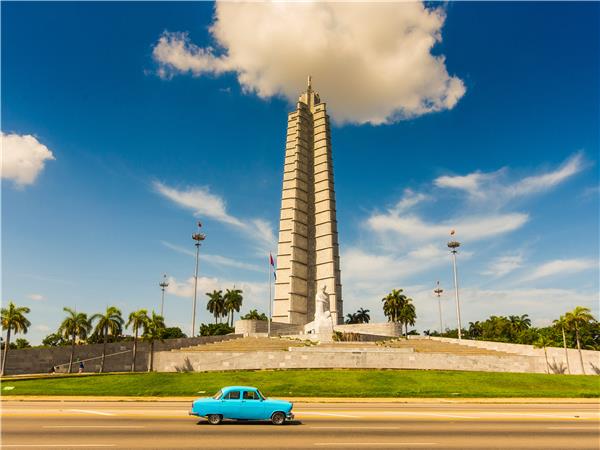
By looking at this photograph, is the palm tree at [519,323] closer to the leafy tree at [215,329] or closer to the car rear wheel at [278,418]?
the leafy tree at [215,329]

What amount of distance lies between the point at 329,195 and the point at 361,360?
136 feet

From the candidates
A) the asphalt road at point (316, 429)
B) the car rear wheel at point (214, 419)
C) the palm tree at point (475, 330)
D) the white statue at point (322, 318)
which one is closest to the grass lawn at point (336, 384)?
the asphalt road at point (316, 429)

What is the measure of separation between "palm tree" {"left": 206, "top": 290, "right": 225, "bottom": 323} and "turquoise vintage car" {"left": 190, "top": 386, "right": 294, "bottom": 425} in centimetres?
8291

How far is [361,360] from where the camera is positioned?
4000cm

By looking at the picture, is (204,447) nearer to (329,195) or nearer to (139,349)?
(139,349)

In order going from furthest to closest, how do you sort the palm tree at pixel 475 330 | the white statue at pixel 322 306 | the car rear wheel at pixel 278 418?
the palm tree at pixel 475 330 < the white statue at pixel 322 306 < the car rear wheel at pixel 278 418

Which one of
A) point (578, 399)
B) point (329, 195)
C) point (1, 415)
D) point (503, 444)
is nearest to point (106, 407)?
point (1, 415)

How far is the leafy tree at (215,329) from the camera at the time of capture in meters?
86.1

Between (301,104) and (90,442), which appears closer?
(90,442)

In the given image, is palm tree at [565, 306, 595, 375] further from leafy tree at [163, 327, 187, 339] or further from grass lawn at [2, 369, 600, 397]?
leafy tree at [163, 327, 187, 339]

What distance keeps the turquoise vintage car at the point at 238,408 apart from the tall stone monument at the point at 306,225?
52384mm

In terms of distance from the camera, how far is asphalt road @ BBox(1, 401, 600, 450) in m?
12.4

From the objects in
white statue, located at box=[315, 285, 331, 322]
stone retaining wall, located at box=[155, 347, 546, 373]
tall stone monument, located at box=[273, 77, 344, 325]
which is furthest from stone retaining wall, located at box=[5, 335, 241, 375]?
tall stone monument, located at box=[273, 77, 344, 325]

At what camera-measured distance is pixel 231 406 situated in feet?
52.3
